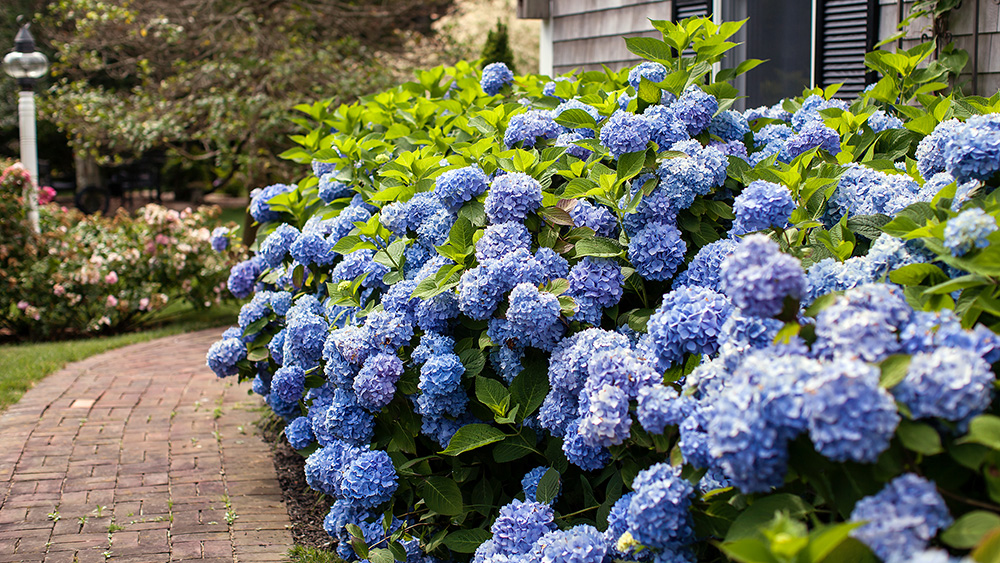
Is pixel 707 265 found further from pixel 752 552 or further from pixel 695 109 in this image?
pixel 752 552

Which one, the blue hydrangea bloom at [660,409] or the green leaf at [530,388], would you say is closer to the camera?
the blue hydrangea bloom at [660,409]

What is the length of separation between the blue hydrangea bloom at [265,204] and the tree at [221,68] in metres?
4.53

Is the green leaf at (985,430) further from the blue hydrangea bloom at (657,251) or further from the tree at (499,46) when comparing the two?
the tree at (499,46)

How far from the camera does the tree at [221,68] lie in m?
8.51

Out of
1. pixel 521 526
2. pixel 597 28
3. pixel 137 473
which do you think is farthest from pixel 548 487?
pixel 597 28

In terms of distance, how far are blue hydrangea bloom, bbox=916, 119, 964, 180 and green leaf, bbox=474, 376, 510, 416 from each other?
4.23 ft

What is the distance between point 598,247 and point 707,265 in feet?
0.95

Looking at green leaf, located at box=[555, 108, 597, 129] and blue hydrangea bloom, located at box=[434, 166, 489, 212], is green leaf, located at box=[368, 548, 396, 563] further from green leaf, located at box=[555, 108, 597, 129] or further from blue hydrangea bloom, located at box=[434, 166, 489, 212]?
green leaf, located at box=[555, 108, 597, 129]

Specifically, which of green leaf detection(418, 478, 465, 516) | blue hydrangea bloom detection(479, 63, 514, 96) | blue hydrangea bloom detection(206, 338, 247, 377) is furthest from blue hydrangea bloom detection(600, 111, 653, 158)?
blue hydrangea bloom detection(206, 338, 247, 377)

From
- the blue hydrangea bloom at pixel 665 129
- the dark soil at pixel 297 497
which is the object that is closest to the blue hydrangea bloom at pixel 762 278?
the blue hydrangea bloom at pixel 665 129

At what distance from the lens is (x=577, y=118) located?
2.61 metres

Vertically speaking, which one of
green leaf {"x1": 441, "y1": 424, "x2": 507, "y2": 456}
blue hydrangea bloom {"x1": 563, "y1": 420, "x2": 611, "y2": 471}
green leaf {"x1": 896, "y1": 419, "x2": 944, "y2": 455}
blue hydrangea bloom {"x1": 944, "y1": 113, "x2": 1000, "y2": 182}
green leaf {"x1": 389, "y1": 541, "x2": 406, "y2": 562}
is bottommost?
green leaf {"x1": 389, "y1": 541, "x2": 406, "y2": 562}

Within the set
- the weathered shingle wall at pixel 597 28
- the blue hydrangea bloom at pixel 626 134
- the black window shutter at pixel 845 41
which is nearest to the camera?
the blue hydrangea bloom at pixel 626 134

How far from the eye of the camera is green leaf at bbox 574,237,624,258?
2.18 meters
